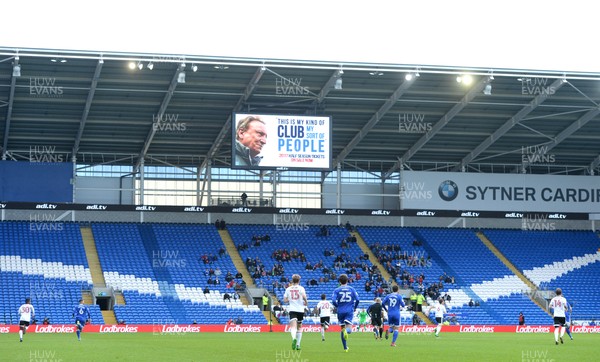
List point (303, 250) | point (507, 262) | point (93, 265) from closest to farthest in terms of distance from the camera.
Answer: point (93, 265), point (303, 250), point (507, 262)

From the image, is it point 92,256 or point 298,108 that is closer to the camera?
point 298,108

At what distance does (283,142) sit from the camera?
5450 cm

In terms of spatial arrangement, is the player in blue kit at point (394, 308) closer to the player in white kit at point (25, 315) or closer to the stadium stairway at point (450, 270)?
the player in white kit at point (25, 315)

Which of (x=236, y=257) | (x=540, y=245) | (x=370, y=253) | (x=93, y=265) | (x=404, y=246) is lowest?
(x=93, y=265)

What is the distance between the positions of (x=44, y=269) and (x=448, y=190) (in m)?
28.3

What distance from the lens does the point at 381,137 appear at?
2484 inches

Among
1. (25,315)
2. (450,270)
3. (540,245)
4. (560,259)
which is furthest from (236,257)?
(25,315)

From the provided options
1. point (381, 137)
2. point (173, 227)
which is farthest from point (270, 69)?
point (173, 227)

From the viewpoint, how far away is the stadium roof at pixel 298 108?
166ft

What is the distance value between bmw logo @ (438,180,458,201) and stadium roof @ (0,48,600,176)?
1.50m

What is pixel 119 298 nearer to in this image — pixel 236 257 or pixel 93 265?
pixel 93 265

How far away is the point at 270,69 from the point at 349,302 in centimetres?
2516

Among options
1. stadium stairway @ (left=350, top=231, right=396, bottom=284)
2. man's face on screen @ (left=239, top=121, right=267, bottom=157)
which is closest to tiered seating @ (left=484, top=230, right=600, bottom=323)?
stadium stairway @ (left=350, top=231, right=396, bottom=284)

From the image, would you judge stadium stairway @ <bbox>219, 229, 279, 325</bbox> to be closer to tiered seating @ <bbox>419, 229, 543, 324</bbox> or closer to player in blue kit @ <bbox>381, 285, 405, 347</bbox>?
tiered seating @ <bbox>419, 229, 543, 324</bbox>
